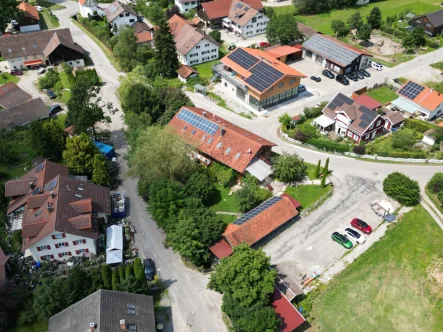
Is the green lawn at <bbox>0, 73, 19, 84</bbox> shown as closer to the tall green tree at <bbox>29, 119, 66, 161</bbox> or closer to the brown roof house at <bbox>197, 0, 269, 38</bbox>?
the tall green tree at <bbox>29, 119, 66, 161</bbox>

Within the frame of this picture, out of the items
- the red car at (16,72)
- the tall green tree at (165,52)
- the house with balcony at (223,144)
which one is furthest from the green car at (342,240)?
the red car at (16,72)

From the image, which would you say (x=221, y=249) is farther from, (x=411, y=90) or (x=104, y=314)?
(x=411, y=90)

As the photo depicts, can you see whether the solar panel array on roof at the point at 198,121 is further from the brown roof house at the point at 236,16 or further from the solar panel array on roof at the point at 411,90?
the brown roof house at the point at 236,16

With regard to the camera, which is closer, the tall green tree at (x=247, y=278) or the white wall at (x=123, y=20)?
the tall green tree at (x=247, y=278)

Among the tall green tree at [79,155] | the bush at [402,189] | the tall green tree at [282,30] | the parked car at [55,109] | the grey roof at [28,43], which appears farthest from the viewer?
the tall green tree at [282,30]

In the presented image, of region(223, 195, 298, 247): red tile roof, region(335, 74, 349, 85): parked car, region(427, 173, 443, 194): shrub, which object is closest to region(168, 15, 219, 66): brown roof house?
region(335, 74, 349, 85): parked car

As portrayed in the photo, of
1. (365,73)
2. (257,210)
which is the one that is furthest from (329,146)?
(365,73)

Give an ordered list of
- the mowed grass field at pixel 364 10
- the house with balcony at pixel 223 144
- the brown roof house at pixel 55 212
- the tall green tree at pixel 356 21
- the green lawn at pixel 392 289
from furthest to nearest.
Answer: the mowed grass field at pixel 364 10, the tall green tree at pixel 356 21, the house with balcony at pixel 223 144, the brown roof house at pixel 55 212, the green lawn at pixel 392 289
